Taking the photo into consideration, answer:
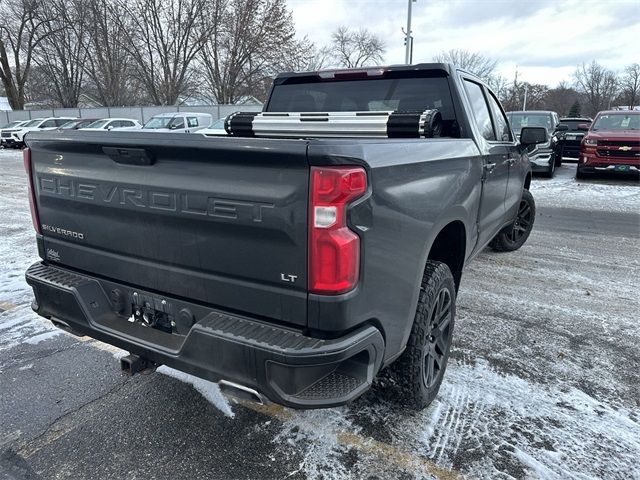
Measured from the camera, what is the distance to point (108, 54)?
40.0 m

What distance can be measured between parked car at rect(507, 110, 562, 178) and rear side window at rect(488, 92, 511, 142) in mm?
8965

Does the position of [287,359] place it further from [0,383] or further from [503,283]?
[503,283]

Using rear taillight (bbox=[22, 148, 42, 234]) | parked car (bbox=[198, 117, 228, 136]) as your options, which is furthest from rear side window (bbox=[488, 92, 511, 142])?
rear taillight (bbox=[22, 148, 42, 234])

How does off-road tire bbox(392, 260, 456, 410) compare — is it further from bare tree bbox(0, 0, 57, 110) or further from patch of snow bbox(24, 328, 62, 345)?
bare tree bbox(0, 0, 57, 110)

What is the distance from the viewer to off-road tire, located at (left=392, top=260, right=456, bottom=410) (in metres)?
2.48

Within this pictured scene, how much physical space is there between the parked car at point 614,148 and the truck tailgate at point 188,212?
12993 mm

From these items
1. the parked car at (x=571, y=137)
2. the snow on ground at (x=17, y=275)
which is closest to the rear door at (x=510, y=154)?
the snow on ground at (x=17, y=275)

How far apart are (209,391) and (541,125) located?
14.7 meters

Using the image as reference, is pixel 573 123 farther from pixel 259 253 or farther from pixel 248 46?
pixel 248 46

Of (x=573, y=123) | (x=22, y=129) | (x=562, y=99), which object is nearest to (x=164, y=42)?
(x=22, y=129)

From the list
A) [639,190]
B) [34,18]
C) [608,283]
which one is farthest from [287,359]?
[34,18]

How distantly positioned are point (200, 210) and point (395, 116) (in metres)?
1.69

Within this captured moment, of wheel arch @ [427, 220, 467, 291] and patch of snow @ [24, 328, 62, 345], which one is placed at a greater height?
wheel arch @ [427, 220, 467, 291]

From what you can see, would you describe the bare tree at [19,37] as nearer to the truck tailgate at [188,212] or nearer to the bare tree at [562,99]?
the truck tailgate at [188,212]
